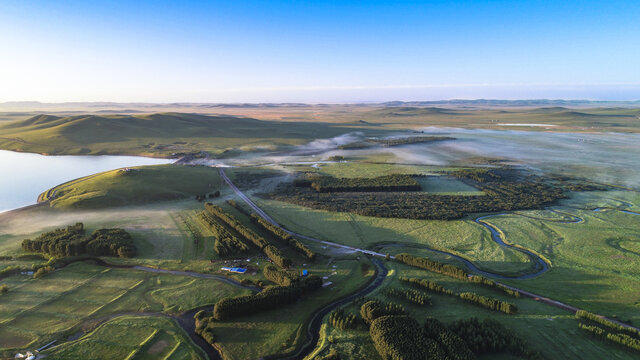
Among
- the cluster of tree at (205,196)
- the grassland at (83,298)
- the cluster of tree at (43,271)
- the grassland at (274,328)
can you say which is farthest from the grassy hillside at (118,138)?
the grassland at (274,328)

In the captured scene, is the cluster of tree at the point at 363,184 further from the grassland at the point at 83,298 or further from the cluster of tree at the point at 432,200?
the grassland at the point at 83,298

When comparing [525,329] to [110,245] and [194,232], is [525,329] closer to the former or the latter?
[194,232]

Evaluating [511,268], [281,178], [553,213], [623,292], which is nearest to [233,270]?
[511,268]

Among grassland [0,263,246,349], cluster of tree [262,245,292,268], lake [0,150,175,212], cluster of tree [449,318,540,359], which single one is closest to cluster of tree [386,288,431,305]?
cluster of tree [449,318,540,359]

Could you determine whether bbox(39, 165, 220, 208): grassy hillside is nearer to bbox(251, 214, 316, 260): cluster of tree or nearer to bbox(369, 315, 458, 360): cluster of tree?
bbox(251, 214, 316, 260): cluster of tree

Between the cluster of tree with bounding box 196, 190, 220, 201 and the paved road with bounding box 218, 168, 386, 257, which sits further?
the cluster of tree with bounding box 196, 190, 220, 201

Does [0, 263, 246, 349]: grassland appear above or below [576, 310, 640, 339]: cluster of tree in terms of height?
below

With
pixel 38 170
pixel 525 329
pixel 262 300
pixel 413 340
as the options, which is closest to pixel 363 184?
pixel 262 300
